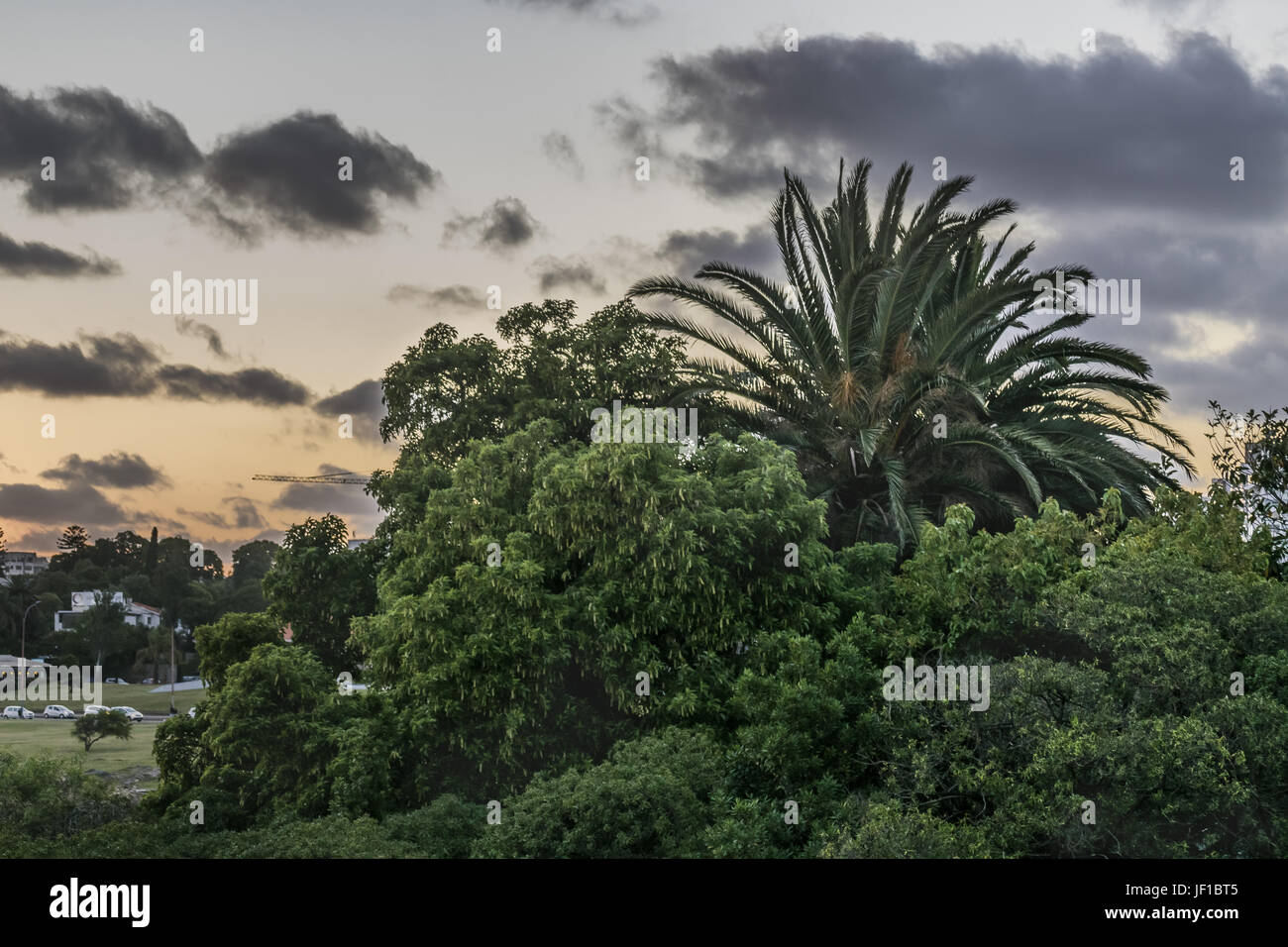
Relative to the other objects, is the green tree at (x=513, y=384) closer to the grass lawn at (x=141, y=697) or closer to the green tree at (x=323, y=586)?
the green tree at (x=323, y=586)

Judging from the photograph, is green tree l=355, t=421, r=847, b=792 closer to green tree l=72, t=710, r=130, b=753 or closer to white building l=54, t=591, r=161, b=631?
green tree l=72, t=710, r=130, b=753

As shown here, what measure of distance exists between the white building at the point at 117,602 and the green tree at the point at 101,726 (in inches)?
232

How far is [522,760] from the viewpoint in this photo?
15070 millimetres

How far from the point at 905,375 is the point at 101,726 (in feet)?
68.9

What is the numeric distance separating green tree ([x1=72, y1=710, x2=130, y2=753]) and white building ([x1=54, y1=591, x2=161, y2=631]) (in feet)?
19.3

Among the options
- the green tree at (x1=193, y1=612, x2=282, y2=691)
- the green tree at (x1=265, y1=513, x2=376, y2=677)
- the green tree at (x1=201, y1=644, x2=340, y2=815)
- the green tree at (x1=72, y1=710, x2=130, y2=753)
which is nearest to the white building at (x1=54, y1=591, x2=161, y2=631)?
the green tree at (x1=72, y1=710, x2=130, y2=753)

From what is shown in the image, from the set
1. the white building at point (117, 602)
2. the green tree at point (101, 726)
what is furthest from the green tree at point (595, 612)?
the white building at point (117, 602)

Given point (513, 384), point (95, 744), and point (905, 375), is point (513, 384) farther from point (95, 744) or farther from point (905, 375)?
point (95, 744)

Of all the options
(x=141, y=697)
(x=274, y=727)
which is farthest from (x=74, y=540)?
(x=274, y=727)

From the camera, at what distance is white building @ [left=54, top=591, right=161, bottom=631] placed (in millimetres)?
33031

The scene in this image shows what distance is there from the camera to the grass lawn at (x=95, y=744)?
85.3ft
